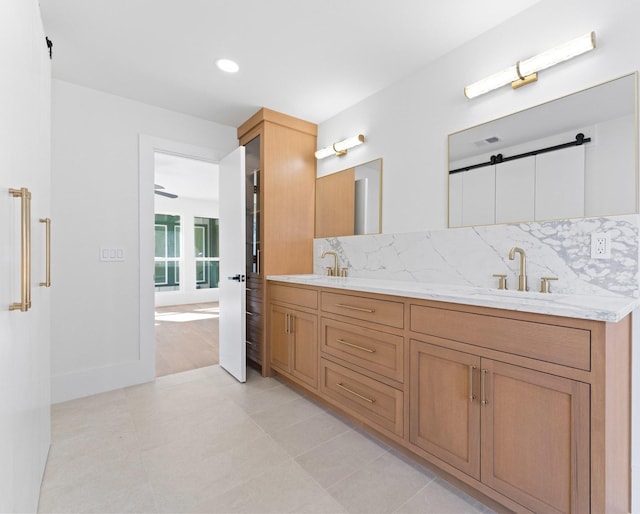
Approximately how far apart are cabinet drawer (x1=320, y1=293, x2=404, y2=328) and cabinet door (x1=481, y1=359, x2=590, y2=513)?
500 millimetres

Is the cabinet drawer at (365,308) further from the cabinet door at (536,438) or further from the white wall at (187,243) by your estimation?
the white wall at (187,243)

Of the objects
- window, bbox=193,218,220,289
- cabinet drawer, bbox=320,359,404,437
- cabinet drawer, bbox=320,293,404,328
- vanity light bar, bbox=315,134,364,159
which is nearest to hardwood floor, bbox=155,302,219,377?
window, bbox=193,218,220,289

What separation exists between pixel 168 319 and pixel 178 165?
259 centimetres

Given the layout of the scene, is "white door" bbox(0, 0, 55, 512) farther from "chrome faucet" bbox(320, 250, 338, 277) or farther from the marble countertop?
"chrome faucet" bbox(320, 250, 338, 277)

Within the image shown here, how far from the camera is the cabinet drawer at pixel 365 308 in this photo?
67.1 inches

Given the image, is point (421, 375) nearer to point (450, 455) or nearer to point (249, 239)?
point (450, 455)

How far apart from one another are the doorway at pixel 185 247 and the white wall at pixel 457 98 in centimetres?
321

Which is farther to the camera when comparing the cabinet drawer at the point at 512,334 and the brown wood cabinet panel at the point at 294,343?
the brown wood cabinet panel at the point at 294,343

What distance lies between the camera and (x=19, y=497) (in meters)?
0.99

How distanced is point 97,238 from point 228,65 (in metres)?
1.73

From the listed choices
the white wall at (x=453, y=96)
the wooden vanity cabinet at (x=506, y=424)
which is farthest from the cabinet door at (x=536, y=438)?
the white wall at (x=453, y=96)

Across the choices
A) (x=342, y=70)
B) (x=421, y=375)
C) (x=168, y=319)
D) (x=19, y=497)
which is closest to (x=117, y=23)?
(x=342, y=70)

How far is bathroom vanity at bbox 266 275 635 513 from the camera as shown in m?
1.07

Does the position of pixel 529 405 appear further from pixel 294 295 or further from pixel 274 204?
pixel 274 204
